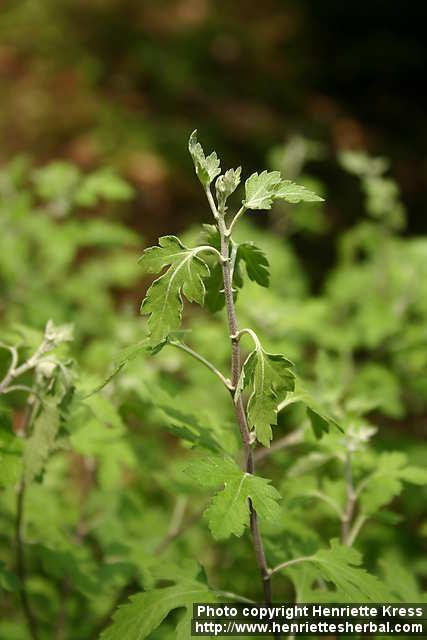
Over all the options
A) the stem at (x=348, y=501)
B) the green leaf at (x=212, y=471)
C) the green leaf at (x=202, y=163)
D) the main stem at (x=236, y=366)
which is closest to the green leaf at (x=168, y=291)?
the main stem at (x=236, y=366)

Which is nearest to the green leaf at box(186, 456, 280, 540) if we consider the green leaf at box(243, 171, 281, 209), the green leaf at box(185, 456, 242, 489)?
the green leaf at box(185, 456, 242, 489)

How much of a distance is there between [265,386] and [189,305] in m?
4.30

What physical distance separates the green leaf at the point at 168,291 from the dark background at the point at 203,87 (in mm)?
4811

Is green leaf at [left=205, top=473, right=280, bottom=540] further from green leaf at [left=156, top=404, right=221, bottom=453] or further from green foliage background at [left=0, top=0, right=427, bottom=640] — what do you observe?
green leaf at [left=156, top=404, right=221, bottom=453]

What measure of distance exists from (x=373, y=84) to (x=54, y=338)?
765cm

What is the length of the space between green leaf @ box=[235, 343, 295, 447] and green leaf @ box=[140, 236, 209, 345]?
0.22 meters

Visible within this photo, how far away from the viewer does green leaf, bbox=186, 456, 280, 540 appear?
1432mm

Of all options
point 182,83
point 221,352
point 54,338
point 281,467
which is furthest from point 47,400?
point 182,83

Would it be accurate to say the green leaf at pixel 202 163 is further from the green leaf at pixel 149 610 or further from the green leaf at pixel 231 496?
the green leaf at pixel 149 610

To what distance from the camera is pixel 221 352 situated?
3320mm

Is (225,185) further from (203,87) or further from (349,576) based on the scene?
(203,87)

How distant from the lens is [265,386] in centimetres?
147

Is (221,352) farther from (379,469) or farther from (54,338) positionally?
(54,338)

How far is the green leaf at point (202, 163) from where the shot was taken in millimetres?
1506
